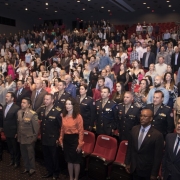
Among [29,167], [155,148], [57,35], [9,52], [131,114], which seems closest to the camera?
[155,148]

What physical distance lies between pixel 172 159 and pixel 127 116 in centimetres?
131

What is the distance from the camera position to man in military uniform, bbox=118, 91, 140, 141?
3975mm

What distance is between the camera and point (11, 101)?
4594mm

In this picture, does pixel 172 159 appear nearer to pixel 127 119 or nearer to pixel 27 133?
pixel 127 119

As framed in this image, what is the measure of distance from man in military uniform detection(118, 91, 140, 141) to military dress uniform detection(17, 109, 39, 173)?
4.70ft

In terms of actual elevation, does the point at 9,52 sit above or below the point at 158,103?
above

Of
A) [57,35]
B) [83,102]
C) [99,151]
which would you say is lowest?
[99,151]

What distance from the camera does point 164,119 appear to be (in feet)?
12.2

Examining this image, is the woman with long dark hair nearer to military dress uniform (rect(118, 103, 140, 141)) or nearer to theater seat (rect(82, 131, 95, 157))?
theater seat (rect(82, 131, 95, 157))

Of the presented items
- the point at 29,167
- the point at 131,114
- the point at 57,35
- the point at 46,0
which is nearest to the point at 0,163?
the point at 29,167

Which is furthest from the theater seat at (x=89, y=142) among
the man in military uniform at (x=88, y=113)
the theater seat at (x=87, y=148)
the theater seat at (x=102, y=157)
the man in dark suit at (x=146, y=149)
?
the man in dark suit at (x=146, y=149)

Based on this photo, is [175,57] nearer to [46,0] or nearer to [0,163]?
[0,163]

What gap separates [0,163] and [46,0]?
14.5m

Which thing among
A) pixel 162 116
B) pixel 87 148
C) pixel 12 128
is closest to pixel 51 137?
pixel 87 148
